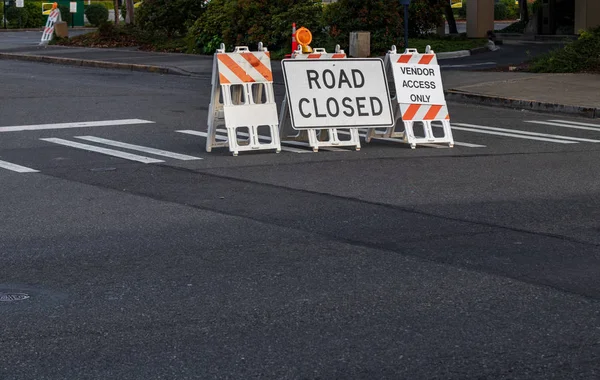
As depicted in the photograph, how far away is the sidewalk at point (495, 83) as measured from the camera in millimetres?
17969

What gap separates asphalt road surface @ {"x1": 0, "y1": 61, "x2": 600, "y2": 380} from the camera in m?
5.37

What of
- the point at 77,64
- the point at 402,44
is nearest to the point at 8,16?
the point at 77,64

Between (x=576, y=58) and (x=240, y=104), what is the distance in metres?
12.1

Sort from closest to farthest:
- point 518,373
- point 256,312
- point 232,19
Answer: point 518,373
point 256,312
point 232,19

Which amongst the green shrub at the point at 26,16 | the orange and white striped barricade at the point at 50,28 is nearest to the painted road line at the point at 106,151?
the orange and white striped barricade at the point at 50,28

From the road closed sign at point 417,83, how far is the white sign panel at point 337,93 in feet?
0.86

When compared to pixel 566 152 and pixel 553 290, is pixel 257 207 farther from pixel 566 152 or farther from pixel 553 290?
pixel 566 152

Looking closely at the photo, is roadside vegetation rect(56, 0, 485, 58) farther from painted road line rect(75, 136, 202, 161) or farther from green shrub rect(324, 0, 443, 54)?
painted road line rect(75, 136, 202, 161)

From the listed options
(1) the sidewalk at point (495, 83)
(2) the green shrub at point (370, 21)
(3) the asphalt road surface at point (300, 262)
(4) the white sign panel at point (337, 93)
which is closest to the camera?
(3) the asphalt road surface at point (300, 262)

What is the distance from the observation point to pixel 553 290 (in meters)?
6.55

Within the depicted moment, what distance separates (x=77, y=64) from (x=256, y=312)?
2403cm

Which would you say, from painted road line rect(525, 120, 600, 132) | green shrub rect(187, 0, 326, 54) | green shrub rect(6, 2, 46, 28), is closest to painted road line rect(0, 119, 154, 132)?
painted road line rect(525, 120, 600, 132)

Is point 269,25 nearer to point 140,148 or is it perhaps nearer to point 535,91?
point 535,91

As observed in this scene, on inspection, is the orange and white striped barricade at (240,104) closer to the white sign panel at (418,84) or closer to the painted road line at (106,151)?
the painted road line at (106,151)
